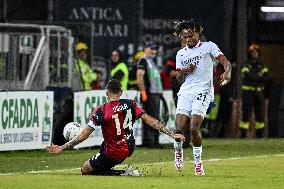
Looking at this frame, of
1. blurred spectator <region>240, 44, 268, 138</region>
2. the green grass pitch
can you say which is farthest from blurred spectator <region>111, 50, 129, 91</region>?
blurred spectator <region>240, 44, 268, 138</region>

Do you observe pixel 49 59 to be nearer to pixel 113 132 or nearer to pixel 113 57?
pixel 113 57

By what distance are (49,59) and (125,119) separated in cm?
919

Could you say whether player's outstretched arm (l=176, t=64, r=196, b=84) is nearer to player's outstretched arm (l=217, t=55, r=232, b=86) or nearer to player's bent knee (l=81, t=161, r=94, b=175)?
player's outstretched arm (l=217, t=55, r=232, b=86)

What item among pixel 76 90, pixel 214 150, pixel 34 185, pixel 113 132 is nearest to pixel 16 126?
pixel 76 90

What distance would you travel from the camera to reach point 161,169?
1995 centimetres

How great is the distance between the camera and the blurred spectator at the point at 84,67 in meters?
28.8

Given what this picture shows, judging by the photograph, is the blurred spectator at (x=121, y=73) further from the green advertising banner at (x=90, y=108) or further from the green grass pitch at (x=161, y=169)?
the green grass pitch at (x=161, y=169)

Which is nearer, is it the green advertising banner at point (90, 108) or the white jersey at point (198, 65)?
the white jersey at point (198, 65)

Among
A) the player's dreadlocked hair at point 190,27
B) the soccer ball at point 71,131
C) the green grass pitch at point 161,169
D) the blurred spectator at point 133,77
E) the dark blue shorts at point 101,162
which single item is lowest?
the green grass pitch at point 161,169

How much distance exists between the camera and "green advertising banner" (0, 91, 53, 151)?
23719 millimetres

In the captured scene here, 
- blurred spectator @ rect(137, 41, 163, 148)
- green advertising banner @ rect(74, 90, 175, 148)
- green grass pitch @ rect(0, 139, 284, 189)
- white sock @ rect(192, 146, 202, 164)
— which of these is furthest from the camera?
blurred spectator @ rect(137, 41, 163, 148)

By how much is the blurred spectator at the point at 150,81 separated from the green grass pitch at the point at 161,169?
2.91ft

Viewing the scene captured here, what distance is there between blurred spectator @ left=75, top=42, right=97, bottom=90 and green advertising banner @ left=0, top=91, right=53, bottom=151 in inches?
140

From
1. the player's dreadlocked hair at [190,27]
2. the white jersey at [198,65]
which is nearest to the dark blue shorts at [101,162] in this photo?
the white jersey at [198,65]
